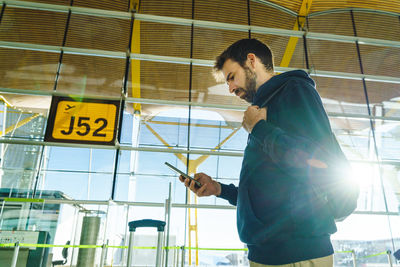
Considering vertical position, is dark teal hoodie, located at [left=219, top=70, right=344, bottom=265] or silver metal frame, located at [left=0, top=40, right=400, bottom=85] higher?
silver metal frame, located at [left=0, top=40, right=400, bottom=85]

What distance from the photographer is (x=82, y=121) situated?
5.78m

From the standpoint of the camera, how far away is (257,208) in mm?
895

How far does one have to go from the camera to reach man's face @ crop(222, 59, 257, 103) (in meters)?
1.24

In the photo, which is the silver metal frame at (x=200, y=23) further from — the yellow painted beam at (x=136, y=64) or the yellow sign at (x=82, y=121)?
the yellow sign at (x=82, y=121)

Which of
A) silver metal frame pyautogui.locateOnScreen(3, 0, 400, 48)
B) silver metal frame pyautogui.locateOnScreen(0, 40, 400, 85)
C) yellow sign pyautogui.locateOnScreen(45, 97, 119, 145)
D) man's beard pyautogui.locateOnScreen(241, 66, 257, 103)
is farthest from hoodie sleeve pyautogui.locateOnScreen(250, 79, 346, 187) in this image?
silver metal frame pyautogui.locateOnScreen(3, 0, 400, 48)

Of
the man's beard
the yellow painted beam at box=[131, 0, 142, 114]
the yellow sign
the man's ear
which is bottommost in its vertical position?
the man's beard

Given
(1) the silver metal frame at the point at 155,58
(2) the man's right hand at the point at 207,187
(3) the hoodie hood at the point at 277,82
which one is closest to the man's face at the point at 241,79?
(3) the hoodie hood at the point at 277,82

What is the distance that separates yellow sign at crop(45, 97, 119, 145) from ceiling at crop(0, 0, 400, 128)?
30 centimetres

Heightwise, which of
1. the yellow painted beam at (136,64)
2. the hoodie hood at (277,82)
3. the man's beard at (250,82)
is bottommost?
the hoodie hood at (277,82)

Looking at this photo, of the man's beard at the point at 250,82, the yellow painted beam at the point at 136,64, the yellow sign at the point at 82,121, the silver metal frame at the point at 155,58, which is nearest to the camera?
the man's beard at the point at 250,82

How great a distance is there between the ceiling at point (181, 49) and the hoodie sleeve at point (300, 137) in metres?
5.51

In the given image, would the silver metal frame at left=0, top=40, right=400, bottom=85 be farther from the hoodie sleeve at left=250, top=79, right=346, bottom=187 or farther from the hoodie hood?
the hoodie sleeve at left=250, top=79, right=346, bottom=187

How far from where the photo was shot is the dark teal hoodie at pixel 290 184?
31.7 inches

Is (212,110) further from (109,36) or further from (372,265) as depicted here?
(372,265)
